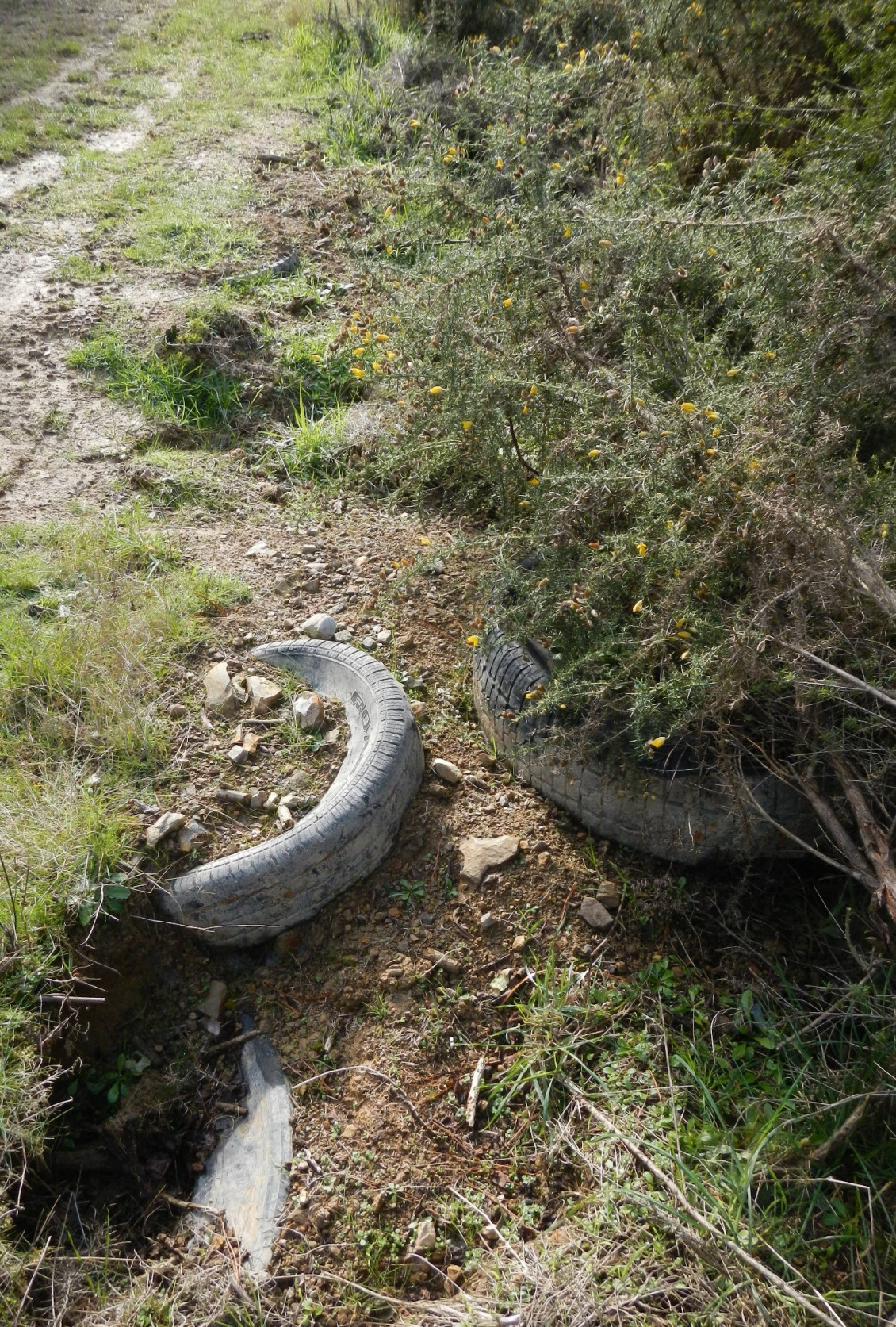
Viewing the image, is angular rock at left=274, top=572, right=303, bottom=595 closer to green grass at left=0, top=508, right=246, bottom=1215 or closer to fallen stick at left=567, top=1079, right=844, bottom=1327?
green grass at left=0, top=508, right=246, bottom=1215

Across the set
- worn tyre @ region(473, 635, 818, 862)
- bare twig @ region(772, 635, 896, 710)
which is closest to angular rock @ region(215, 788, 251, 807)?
worn tyre @ region(473, 635, 818, 862)

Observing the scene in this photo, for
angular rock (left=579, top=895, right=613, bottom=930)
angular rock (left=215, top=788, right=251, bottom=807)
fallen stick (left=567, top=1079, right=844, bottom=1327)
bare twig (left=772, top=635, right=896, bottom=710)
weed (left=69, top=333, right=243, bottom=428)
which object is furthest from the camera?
weed (left=69, top=333, right=243, bottom=428)

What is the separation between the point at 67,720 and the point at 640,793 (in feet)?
5.75

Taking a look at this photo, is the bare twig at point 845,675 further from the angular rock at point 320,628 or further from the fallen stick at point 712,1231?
the angular rock at point 320,628

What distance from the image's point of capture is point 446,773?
2.88 m

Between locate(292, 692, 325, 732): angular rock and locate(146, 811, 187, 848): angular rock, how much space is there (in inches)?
19.0

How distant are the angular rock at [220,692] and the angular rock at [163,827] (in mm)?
432

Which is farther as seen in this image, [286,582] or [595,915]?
[286,582]

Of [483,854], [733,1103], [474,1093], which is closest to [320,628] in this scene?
[483,854]

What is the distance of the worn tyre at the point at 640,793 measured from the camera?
8.04ft

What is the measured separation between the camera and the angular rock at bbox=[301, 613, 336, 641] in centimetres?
327

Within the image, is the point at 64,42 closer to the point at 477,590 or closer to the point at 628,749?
the point at 477,590

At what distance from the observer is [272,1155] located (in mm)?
2264

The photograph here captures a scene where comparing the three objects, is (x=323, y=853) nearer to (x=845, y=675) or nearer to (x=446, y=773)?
(x=446, y=773)
